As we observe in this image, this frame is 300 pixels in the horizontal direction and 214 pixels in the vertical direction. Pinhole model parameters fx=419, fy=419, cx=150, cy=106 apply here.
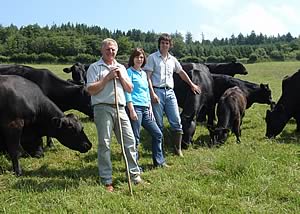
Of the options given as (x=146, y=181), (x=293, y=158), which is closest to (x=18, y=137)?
(x=146, y=181)

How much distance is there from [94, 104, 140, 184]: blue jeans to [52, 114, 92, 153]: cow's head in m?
1.79

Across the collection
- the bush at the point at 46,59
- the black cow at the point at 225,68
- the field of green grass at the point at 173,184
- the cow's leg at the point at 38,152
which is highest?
the black cow at the point at 225,68

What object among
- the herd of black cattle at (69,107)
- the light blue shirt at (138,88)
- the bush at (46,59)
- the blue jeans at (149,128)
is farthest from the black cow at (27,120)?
the bush at (46,59)

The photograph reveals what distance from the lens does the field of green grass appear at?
18.8 ft

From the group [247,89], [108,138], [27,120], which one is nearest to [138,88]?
[108,138]

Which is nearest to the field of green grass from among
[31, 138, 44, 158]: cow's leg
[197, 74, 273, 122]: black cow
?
[31, 138, 44, 158]: cow's leg

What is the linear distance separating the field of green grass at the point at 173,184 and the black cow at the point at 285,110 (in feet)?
6.55

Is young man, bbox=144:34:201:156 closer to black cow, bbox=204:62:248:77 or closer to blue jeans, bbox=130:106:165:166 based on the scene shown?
blue jeans, bbox=130:106:165:166

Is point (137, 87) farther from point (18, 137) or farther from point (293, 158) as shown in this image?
point (293, 158)

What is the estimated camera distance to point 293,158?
26.9 feet

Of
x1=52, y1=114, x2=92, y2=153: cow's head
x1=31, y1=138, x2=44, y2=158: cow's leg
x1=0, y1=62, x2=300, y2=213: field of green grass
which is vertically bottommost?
x1=31, y1=138, x2=44, y2=158: cow's leg

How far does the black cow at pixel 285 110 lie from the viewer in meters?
11.6

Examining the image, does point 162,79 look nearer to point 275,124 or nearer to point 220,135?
point 220,135

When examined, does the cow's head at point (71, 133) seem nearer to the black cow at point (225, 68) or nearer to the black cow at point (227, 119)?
the black cow at point (227, 119)
